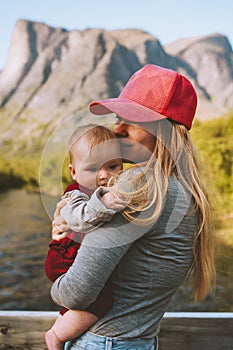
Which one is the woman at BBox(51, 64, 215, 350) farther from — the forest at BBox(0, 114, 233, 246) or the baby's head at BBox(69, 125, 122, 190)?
the forest at BBox(0, 114, 233, 246)

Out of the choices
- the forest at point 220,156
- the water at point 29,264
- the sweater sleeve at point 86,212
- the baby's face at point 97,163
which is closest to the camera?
the sweater sleeve at point 86,212

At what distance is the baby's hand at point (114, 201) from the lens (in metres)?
0.92

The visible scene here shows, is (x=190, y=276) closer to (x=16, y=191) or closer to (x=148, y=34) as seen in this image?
(x=16, y=191)

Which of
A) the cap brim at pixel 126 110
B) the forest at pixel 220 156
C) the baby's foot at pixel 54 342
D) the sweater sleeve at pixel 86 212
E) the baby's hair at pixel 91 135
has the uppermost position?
the cap brim at pixel 126 110

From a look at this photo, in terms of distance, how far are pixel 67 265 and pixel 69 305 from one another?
0.28ft

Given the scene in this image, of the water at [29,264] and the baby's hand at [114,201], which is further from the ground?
the baby's hand at [114,201]

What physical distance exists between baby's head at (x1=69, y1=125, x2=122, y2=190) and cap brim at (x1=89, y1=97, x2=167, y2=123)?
44 millimetres

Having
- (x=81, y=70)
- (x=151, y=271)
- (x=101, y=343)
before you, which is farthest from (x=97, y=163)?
(x=81, y=70)

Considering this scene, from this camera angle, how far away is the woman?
3.07 ft

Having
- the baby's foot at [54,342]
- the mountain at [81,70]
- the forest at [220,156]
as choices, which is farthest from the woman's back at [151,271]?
the mountain at [81,70]

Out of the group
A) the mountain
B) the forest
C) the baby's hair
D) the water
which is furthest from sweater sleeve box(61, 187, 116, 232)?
the mountain

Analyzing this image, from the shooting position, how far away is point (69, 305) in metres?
0.98

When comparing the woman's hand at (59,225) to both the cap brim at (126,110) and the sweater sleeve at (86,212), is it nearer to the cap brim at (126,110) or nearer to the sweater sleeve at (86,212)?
the sweater sleeve at (86,212)

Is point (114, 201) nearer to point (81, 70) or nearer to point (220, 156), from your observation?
point (220, 156)
